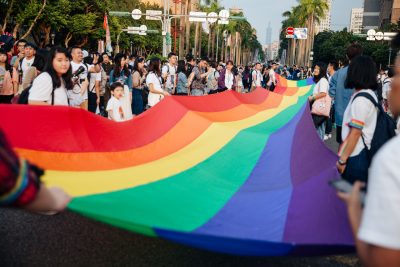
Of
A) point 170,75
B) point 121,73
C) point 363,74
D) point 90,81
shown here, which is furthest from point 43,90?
point 170,75

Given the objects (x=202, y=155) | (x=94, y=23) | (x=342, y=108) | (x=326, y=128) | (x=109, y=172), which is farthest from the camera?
(x=94, y=23)

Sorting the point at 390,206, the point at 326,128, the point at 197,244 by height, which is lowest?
the point at 326,128

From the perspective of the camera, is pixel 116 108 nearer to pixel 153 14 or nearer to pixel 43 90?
pixel 43 90

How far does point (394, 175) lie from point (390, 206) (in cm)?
10

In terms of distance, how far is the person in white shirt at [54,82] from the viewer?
5.33 m

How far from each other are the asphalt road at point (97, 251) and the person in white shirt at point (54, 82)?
56.9 inches

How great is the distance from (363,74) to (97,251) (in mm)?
3098

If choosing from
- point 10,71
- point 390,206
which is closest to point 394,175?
point 390,206

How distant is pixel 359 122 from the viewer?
13.9 ft

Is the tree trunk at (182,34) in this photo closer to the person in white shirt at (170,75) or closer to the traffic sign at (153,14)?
the traffic sign at (153,14)

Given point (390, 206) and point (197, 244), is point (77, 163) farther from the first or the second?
point (390, 206)

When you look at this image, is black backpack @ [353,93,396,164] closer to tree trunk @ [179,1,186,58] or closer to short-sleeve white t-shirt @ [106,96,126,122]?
short-sleeve white t-shirt @ [106,96,126,122]

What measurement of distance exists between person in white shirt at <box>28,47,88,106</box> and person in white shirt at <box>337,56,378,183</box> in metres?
3.13

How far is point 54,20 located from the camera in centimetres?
4150
